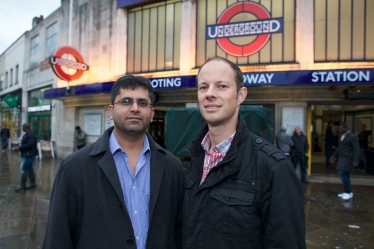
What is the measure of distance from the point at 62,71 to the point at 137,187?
1223cm

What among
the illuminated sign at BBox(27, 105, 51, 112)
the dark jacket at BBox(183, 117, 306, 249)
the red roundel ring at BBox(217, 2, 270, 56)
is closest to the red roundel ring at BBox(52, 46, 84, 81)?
the illuminated sign at BBox(27, 105, 51, 112)

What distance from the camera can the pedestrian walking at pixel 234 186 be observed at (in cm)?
145

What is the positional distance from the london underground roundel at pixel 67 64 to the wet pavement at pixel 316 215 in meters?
5.27

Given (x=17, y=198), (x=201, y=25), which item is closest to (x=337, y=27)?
(x=201, y=25)

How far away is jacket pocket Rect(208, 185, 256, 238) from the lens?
4.98 ft

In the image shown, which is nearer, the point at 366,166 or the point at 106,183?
the point at 106,183

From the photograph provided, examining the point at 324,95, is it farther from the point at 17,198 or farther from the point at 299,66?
the point at 17,198

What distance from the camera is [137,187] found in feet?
6.53

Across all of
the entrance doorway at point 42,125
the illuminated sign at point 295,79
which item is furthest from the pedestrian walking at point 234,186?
the entrance doorway at point 42,125

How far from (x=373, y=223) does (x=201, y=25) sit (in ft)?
27.8

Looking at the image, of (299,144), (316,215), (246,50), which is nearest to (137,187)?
(316,215)

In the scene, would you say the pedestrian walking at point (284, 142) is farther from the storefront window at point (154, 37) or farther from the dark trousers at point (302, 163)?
the storefront window at point (154, 37)

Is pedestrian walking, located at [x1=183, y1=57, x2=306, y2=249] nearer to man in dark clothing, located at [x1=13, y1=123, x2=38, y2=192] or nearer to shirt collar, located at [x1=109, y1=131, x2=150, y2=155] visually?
shirt collar, located at [x1=109, y1=131, x2=150, y2=155]

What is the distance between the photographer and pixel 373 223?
5.32m
